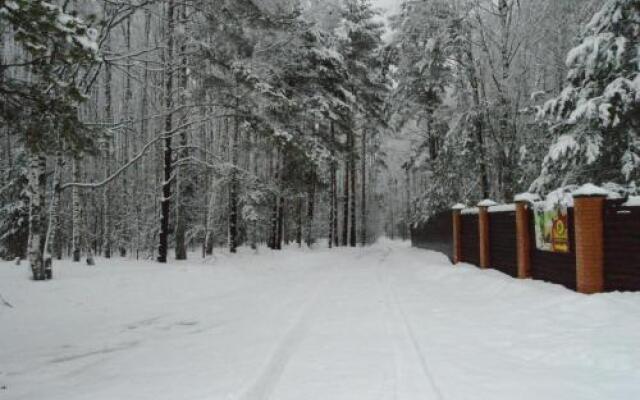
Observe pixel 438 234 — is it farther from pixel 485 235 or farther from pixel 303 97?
pixel 303 97

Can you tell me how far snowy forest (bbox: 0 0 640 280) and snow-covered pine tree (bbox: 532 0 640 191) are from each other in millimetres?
36

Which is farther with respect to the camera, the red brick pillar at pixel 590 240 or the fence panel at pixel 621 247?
the red brick pillar at pixel 590 240

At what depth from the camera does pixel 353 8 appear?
91.0 feet

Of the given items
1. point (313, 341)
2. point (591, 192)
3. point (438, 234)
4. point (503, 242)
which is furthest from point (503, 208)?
point (438, 234)

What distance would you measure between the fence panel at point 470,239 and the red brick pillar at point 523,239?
3366mm

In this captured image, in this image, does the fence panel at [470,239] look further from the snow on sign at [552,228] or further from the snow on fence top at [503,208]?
the snow on sign at [552,228]

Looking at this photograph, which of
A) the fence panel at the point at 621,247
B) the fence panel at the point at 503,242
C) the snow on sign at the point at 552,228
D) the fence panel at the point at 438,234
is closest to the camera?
the fence panel at the point at 621,247

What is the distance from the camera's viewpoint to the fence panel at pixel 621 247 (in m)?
6.98

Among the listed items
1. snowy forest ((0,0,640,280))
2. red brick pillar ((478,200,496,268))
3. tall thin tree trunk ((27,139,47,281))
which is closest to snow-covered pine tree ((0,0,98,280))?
snowy forest ((0,0,640,280))

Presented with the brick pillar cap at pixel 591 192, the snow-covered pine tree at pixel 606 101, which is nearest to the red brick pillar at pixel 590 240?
the brick pillar cap at pixel 591 192

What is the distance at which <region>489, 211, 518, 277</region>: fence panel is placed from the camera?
1095 centimetres

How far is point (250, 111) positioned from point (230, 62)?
6.39ft

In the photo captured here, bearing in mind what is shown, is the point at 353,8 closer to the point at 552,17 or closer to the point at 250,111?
the point at 552,17

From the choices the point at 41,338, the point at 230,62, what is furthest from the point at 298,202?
the point at 41,338
